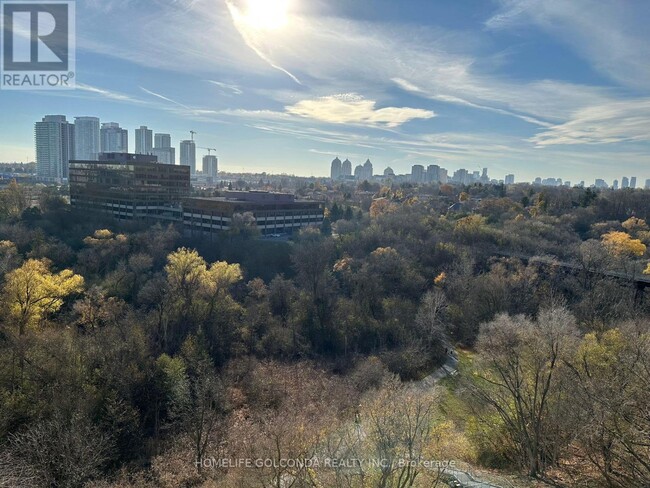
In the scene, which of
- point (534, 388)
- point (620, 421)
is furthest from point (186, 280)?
point (620, 421)

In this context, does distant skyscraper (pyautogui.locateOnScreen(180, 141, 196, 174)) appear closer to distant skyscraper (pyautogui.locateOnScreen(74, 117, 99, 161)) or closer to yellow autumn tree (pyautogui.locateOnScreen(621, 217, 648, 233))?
distant skyscraper (pyautogui.locateOnScreen(74, 117, 99, 161))

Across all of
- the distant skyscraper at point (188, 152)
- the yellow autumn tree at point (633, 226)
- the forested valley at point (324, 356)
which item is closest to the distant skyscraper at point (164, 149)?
the distant skyscraper at point (188, 152)

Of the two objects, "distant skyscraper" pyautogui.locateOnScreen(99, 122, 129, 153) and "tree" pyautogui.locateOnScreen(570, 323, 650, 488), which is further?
"distant skyscraper" pyautogui.locateOnScreen(99, 122, 129, 153)

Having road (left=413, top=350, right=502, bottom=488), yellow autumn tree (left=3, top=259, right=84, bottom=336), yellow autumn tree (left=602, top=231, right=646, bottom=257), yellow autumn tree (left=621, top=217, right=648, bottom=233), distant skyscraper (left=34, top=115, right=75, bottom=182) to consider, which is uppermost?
distant skyscraper (left=34, top=115, right=75, bottom=182)

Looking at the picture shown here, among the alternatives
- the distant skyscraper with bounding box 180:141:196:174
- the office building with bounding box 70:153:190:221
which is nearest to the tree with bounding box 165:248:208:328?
the office building with bounding box 70:153:190:221

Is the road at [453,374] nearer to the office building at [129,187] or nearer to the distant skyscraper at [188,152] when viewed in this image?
Answer: the office building at [129,187]
